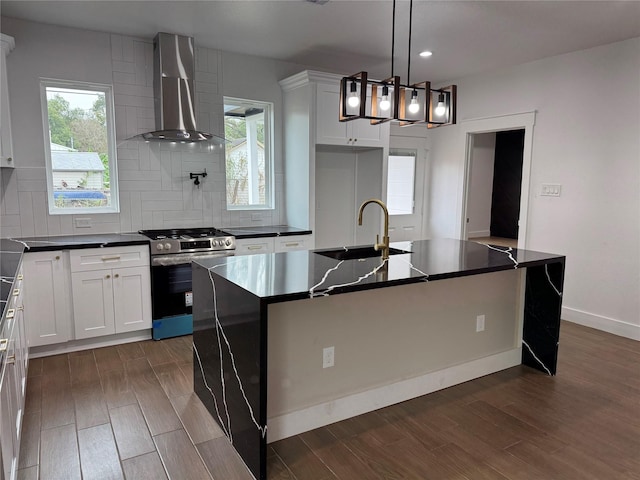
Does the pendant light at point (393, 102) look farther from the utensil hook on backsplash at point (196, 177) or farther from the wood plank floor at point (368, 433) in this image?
the utensil hook on backsplash at point (196, 177)

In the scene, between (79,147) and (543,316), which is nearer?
(543,316)

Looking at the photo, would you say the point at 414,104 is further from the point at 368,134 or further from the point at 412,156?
the point at 412,156

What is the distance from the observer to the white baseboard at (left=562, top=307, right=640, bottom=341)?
399cm

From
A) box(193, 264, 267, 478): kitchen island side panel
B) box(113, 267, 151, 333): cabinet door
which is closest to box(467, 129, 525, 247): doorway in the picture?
box(113, 267, 151, 333): cabinet door

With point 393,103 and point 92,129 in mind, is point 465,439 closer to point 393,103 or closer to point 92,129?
point 393,103

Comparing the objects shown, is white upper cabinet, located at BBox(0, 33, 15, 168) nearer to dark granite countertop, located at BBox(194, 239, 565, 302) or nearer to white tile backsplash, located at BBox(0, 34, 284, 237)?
white tile backsplash, located at BBox(0, 34, 284, 237)

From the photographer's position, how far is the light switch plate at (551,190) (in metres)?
4.48

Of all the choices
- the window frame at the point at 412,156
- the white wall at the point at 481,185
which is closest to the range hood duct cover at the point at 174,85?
the window frame at the point at 412,156

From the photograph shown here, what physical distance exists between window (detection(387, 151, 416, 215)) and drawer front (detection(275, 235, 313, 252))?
1728 millimetres

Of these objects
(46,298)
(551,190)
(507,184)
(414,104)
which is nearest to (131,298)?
(46,298)

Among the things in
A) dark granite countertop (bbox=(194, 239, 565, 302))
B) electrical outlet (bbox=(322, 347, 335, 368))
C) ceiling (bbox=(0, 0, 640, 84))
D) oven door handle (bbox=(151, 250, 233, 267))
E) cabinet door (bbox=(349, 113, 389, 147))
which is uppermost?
ceiling (bbox=(0, 0, 640, 84))

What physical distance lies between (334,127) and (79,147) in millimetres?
2427

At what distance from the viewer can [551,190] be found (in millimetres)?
4547

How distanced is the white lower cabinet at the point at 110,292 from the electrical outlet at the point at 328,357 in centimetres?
197
